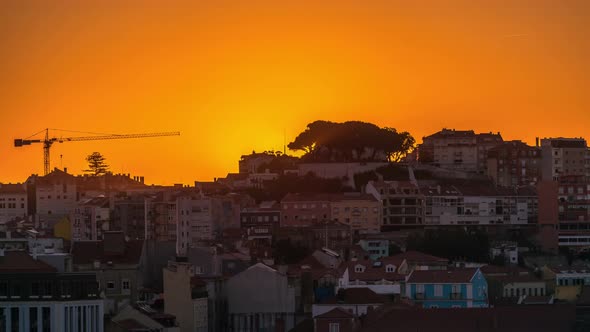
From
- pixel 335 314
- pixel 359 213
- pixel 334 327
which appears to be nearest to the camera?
pixel 334 327

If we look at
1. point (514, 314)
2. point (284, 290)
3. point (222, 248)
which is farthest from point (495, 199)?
point (514, 314)

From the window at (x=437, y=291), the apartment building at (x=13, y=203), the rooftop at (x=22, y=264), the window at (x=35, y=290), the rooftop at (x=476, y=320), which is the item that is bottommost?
the rooftop at (x=476, y=320)

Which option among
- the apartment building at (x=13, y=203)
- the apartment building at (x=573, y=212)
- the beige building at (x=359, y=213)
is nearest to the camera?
the apartment building at (x=573, y=212)

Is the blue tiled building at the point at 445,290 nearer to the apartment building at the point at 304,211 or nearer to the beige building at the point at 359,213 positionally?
the apartment building at the point at 304,211

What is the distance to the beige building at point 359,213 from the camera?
380ft

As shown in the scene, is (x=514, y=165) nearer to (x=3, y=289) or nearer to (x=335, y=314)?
(x=335, y=314)

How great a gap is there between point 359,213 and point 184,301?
141ft

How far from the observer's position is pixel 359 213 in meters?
116

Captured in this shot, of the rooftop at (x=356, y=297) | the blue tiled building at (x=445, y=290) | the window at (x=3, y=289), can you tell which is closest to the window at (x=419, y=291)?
the blue tiled building at (x=445, y=290)

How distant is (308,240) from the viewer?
354ft

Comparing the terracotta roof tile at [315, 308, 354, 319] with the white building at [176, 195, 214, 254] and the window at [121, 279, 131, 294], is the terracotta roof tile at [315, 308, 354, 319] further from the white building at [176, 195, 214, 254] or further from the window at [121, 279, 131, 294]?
the white building at [176, 195, 214, 254]

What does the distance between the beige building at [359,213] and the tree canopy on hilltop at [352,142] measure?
14.4 metres

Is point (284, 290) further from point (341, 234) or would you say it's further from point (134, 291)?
point (341, 234)

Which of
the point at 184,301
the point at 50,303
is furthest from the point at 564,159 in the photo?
the point at 50,303
